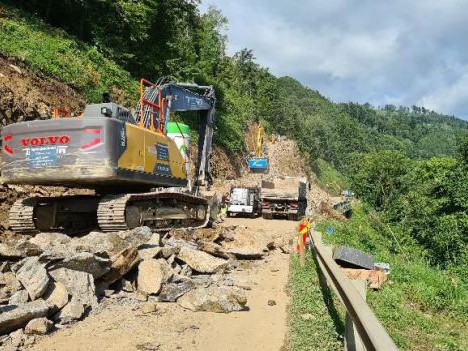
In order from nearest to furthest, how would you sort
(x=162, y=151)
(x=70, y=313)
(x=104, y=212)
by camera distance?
(x=70, y=313) < (x=104, y=212) < (x=162, y=151)

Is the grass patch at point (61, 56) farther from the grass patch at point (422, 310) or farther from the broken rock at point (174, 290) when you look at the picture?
the grass patch at point (422, 310)

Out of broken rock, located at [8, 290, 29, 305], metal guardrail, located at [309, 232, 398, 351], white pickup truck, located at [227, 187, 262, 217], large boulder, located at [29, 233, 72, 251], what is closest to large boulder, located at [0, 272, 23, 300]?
broken rock, located at [8, 290, 29, 305]

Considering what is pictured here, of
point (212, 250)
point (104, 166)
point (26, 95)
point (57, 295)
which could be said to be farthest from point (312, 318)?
point (26, 95)

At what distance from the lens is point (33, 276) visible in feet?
20.9

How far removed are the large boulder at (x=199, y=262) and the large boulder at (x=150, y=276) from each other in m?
1.13

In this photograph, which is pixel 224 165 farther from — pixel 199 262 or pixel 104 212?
pixel 199 262

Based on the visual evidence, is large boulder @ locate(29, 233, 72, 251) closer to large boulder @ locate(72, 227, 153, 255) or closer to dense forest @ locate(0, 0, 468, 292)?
large boulder @ locate(72, 227, 153, 255)

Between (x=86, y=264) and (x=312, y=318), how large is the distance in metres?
3.14

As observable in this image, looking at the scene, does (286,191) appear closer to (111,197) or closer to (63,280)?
(111,197)

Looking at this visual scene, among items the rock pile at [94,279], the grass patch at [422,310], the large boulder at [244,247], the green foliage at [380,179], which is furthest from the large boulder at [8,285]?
the green foliage at [380,179]

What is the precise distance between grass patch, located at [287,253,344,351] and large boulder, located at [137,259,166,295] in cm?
200

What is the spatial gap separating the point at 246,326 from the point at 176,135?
940cm

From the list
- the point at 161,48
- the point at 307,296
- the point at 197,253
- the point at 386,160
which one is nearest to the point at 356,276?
the point at 307,296

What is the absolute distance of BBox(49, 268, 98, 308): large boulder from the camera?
659 cm
